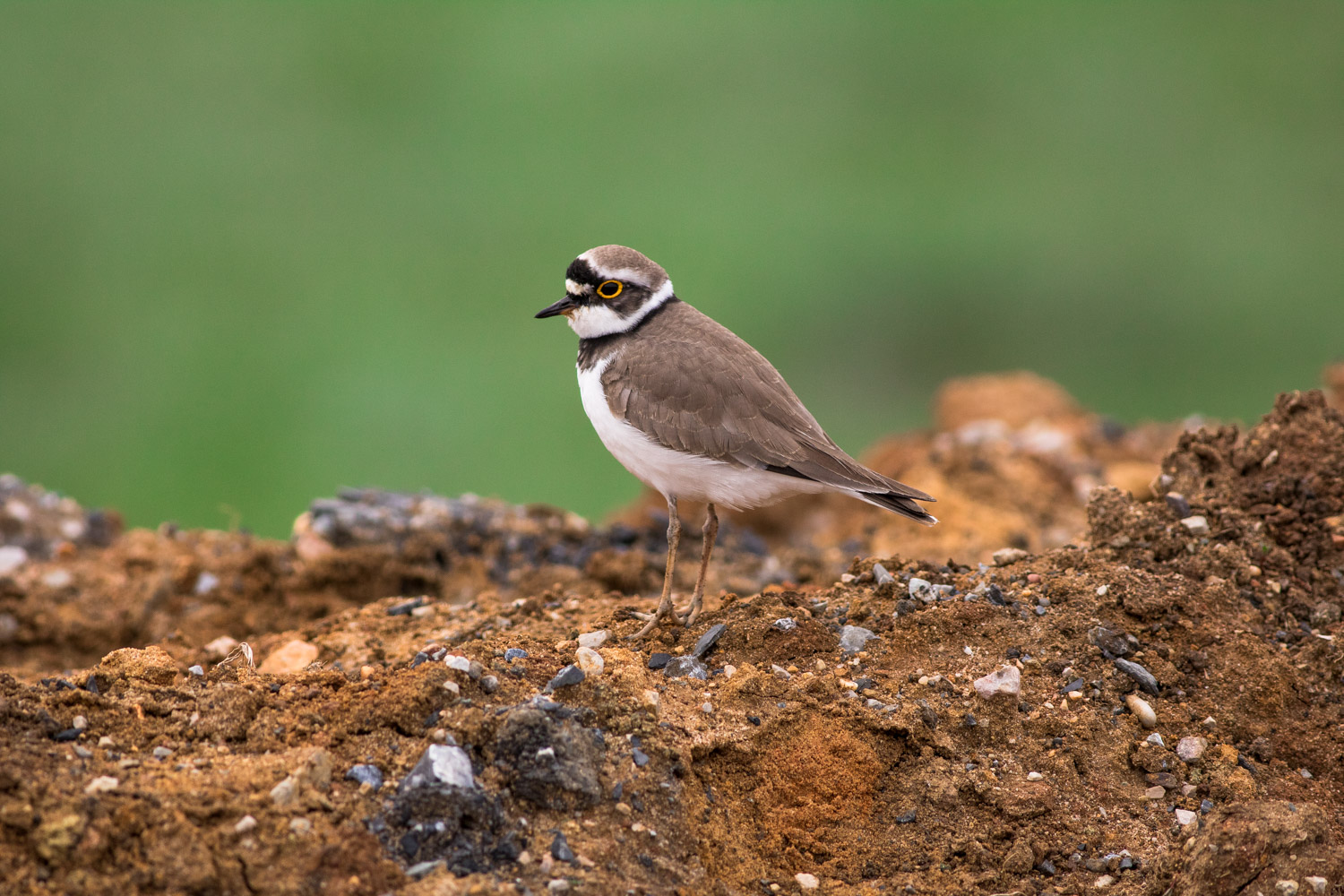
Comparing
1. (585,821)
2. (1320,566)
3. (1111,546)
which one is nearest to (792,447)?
(1111,546)

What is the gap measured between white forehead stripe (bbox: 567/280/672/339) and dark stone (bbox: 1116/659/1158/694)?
276 centimetres

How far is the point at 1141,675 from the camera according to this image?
14.8 feet

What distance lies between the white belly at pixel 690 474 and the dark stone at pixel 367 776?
81.9 inches

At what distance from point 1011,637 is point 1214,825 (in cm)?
116

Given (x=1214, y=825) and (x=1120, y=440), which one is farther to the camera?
(x=1120, y=440)

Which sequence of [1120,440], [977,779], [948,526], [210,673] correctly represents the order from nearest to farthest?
[977,779] → [210,673] → [948,526] → [1120,440]

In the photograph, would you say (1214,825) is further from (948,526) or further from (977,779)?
(948,526)

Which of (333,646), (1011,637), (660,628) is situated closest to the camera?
(1011,637)

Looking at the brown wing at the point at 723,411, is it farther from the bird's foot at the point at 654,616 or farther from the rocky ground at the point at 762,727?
the bird's foot at the point at 654,616

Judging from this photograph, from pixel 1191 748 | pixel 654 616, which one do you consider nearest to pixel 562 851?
pixel 654 616

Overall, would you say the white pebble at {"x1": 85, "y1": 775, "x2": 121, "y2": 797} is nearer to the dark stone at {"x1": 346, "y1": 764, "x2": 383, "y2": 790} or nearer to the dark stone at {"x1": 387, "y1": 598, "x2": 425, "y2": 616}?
the dark stone at {"x1": 346, "y1": 764, "x2": 383, "y2": 790}

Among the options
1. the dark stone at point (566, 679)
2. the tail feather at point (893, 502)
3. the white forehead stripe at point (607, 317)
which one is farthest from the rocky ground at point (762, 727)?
the white forehead stripe at point (607, 317)

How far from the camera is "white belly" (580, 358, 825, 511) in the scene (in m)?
5.19

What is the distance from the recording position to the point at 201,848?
3.15 m
